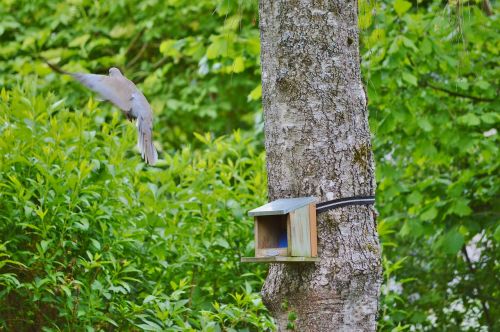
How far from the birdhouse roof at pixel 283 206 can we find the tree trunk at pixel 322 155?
0.04 m

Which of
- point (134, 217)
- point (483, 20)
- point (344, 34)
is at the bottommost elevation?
point (134, 217)

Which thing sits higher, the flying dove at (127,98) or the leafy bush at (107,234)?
→ the flying dove at (127,98)

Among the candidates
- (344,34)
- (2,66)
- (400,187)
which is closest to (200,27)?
(2,66)

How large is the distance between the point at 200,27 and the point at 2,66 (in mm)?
2100

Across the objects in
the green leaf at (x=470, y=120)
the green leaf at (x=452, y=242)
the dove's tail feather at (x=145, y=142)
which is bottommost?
the green leaf at (x=452, y=242)

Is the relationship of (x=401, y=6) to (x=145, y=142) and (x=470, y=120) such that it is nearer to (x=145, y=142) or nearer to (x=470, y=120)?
(x=470, y=120)

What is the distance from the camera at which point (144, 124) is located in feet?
11.0

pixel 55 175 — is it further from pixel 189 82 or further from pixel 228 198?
pixel 189 82

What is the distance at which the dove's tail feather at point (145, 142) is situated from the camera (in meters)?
3.35

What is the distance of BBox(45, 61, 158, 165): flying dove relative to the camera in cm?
326

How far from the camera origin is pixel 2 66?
28.6 feet

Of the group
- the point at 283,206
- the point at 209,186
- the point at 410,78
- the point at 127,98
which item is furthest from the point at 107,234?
the point at 410,78

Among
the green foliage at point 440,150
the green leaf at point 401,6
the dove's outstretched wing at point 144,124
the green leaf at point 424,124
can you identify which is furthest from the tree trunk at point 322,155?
the green leaf at point 401,6

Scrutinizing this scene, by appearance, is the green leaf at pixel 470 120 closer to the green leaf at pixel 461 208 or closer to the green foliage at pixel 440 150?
the green foliage at pixel 440 150
